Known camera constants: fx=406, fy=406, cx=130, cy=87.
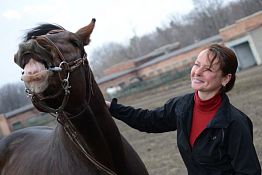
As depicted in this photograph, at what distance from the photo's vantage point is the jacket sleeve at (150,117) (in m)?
3.33

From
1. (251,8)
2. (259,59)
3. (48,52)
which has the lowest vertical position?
(259,59)

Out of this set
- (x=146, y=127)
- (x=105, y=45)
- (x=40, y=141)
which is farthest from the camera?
(x=105, y=45)

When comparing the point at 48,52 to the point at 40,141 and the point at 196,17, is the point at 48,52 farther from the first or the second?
the point at 196,17

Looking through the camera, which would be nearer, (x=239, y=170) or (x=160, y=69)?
(x=239, y=170)

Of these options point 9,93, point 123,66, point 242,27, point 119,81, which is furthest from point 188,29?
point 9,93

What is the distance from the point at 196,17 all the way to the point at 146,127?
3018 inches

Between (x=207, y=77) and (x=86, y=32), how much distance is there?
101cm

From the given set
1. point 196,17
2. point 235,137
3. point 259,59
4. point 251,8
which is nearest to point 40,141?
point 235,137

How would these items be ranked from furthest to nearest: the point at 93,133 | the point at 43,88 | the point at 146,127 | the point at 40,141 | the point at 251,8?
the point at 251,8
the point at 40,141
the point at 146,127
the point at 93,133
the point at 43,88

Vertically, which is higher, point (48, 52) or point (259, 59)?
point (48, 52)

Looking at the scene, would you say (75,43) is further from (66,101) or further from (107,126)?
(107,126)

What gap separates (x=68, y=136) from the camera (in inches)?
124

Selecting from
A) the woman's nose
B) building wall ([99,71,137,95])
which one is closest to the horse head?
the woman's nose

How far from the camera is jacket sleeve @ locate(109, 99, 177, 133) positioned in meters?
3.33
